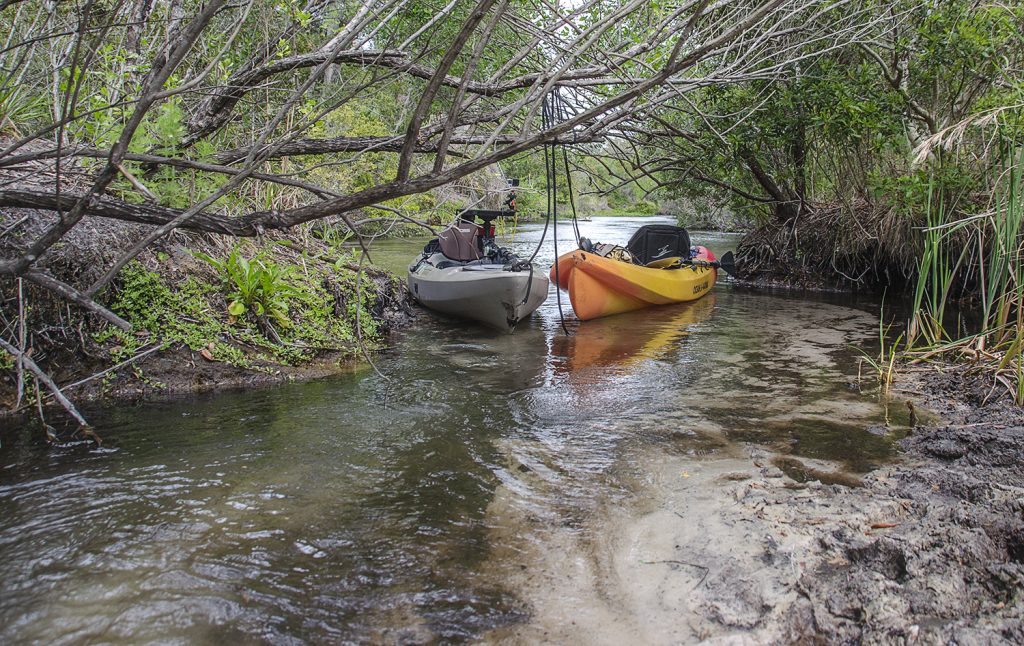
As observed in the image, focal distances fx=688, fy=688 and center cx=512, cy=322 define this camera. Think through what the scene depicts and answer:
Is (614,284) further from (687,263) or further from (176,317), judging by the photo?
(176,317)

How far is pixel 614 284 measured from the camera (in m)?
9.49

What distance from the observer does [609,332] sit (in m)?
8.93

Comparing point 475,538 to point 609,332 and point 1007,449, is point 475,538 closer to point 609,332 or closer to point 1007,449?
point 1007,449

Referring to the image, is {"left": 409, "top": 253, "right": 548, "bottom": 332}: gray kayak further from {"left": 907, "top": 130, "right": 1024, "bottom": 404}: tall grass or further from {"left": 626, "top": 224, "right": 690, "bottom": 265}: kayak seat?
{"left": 907, "top": 130, "right": 1024, "bottom": 404}: tall grass

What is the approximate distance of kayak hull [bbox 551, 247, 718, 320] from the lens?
9.20m

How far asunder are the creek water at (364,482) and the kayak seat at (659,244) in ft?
13.6

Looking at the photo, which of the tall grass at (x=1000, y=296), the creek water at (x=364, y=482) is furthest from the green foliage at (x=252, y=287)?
the tall grass at (x=1000, y=296)

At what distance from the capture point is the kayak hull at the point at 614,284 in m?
9.20

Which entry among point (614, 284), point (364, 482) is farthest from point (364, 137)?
point (614, 284)

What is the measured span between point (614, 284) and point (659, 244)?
81.4 inches

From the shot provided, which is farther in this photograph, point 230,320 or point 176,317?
point 230,320

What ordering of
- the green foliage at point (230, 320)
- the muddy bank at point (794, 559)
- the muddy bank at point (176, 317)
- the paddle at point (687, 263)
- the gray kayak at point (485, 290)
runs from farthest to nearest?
the paddle at point (687, 263) → the gray kayak at point (485, 290) → the green foliage at point (230, 320) → the muddy bank at point (176, 317) → the muddy bank at point (794, 559)

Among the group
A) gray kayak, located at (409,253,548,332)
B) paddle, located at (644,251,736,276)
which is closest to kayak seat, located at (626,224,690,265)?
paddle, located at (644,251,736,276)

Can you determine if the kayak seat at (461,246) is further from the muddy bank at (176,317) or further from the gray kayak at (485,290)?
the muddy bank at (176,317)
